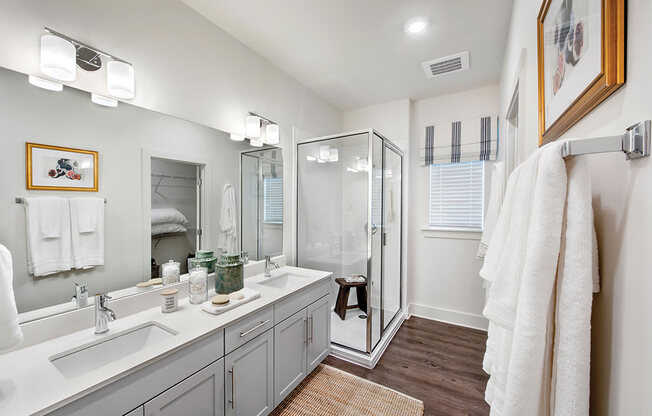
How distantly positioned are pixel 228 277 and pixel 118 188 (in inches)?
31.4

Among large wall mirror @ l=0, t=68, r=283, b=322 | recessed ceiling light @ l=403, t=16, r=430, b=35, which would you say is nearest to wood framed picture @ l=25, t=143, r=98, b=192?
large wall mirror @ l=0, t=68, r=283, b=322

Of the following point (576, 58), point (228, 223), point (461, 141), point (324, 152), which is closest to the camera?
point (576, 58)

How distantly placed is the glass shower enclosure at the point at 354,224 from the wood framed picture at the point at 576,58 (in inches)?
59.2

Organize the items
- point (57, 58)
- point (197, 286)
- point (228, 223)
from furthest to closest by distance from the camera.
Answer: point (228, 223) → point (197, 286) → point (57, 58)

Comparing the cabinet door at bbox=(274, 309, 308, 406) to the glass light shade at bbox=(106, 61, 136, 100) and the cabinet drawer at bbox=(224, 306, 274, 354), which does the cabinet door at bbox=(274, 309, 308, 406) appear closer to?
the cabinet drawer at bbox=(224, 306, 274, 354)

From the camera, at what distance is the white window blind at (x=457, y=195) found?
2934 millimetres

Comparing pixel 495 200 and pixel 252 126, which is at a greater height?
pixel 252 126

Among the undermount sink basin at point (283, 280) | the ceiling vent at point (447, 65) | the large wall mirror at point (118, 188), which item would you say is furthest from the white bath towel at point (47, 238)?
the ceiling vent at point (447, 65)

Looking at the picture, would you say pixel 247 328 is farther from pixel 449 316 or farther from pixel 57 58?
pixel 449 316

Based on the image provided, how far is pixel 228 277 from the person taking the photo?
175 cm

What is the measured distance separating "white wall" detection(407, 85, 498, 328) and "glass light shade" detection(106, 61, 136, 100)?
9.04ft

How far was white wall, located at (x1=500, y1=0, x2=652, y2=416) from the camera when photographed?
40 centimetres

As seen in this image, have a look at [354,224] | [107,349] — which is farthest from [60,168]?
[354,224]

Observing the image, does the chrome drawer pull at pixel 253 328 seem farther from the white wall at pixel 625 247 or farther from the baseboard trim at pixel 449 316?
the baseboard trim at pixel 449 316
